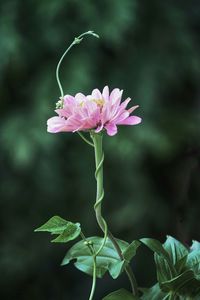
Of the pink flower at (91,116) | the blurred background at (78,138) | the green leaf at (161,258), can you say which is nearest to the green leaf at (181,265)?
the green leaf at (161,258)

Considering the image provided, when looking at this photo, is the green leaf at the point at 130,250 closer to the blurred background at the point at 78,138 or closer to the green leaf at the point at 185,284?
the green leaf at the point at 185,284

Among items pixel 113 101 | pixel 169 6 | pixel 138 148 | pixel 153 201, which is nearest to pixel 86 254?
pixel 113 101

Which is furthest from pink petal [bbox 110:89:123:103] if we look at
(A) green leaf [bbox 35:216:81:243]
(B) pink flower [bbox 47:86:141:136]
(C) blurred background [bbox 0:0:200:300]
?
(C) blurred background [bbox 0:0:200:300]

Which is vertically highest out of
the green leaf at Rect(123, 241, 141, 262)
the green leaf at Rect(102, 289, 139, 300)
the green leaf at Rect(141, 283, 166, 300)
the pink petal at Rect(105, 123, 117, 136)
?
the pink petal at Rect(105, 123, 117, 136)

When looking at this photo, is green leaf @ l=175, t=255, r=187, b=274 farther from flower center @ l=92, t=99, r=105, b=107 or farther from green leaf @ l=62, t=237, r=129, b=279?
flower center @ l=92, t=99, r=105, b=107

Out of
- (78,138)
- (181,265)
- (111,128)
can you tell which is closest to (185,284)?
(181,265)
